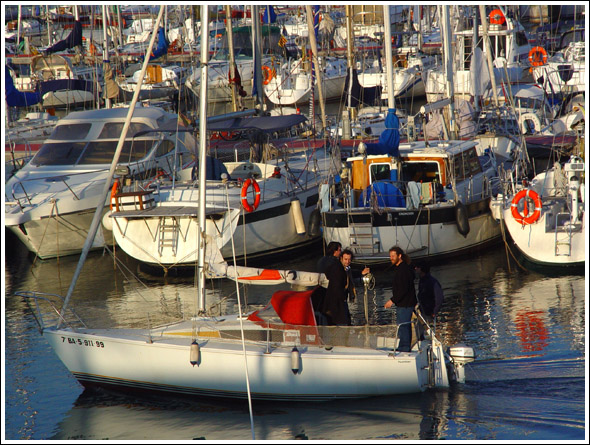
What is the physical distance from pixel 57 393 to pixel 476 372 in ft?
19.4

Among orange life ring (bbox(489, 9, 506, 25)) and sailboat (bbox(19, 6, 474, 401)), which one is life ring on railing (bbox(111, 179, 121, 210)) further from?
orange life ring (bbox(489, 9, 506, 25))

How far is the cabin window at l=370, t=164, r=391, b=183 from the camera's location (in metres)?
19.0

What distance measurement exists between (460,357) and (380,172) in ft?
28.4

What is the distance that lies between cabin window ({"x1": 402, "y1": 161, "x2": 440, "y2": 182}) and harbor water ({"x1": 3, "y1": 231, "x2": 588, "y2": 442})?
3.03 meters

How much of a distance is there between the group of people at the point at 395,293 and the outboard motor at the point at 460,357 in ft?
2.25

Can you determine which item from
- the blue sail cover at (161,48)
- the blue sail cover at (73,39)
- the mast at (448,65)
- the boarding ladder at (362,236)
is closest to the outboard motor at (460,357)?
the boarding ladder at (362,236)

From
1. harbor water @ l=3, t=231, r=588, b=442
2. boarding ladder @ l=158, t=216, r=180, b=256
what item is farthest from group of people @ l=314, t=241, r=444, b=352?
boarding ladder @ l=158, t=216, r=180, b=256

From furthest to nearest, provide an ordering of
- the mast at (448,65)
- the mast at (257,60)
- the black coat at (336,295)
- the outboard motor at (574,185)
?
1. the mast at (448,65)
2. the mast at (257,60)
3. the outboard motor at (574,185)
4. the black coat at (336,295)

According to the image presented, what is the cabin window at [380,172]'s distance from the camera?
1895cm

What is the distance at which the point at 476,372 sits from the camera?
1157 cm

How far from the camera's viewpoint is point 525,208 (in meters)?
17.5

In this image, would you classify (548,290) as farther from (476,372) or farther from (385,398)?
(385,398)

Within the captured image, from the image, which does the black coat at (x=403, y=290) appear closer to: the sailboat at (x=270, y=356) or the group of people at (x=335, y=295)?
the sailboat at (x=270, y=356)

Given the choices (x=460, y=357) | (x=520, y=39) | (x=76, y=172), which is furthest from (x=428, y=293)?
(x=520, y=39)
